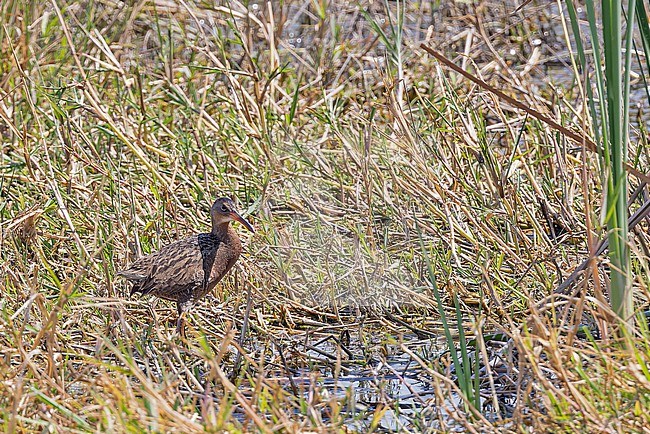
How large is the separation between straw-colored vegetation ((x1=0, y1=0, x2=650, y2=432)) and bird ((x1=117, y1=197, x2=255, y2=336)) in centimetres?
11

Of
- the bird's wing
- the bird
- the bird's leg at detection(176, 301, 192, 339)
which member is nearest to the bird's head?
the bird

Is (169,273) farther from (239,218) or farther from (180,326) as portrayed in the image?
(239,218)

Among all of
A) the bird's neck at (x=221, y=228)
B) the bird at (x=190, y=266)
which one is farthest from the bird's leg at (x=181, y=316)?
the bird's neck at (x=221, y=228)

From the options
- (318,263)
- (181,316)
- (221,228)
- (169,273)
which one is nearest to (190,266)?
(169,273)

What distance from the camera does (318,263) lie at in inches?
191

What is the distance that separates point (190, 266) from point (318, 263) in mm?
631

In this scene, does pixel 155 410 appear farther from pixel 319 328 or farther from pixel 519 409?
pixel 319 328

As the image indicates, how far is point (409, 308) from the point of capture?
471cm

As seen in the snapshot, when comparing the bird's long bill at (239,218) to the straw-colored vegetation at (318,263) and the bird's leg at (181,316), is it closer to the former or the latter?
the straw-colored vegetation at (318,263)

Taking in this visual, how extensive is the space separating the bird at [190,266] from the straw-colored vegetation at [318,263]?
0.37 feet

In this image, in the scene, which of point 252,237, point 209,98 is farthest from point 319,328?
point 209,98

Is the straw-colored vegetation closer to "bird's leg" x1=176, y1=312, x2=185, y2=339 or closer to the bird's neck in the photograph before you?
"bird's leg" x1=176, y1=312, x2=185, y2=339

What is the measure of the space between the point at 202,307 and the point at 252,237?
0.56 meters

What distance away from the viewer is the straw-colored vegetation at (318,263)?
10.5ft
